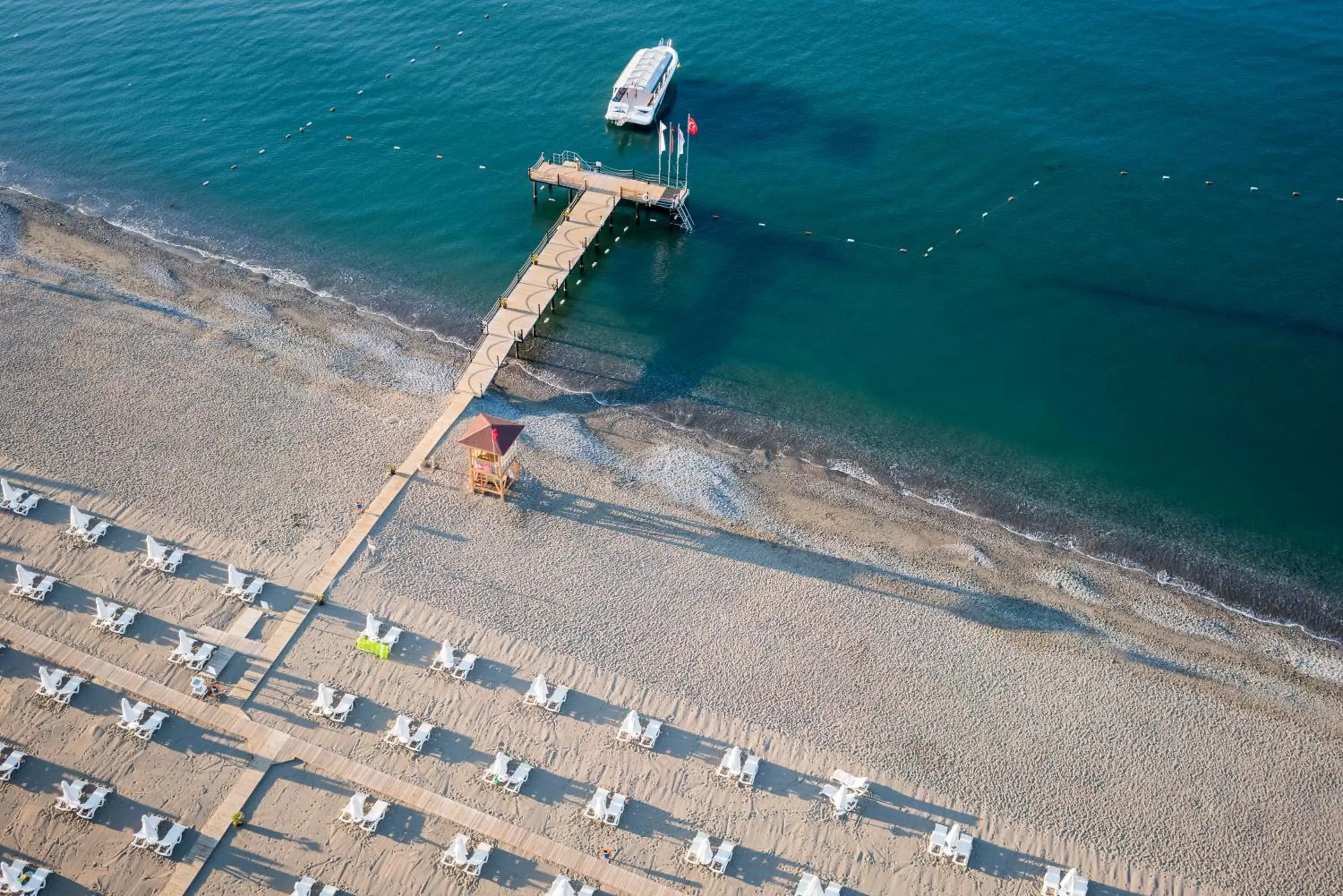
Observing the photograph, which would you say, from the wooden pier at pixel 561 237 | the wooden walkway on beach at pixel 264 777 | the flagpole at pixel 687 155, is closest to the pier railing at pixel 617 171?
the wooden pier at pixel 561 237

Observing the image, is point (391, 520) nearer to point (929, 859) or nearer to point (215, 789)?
point (215, 789)

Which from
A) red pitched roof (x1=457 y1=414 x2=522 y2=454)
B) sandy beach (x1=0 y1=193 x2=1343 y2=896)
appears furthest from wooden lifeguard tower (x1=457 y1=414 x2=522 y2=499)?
sandy beach (x1=0 y1=193 x2=1343 y2=896)

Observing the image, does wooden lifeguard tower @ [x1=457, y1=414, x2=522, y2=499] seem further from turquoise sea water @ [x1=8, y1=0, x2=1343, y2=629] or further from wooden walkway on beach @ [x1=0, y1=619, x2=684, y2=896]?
wooden walkway on beach @ [x1=0, y1=619, x2=684, y2=896]

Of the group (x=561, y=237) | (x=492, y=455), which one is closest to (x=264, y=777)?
Answer: (x=492, y=455)

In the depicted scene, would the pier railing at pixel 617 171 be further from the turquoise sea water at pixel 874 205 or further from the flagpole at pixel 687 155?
the turquoise sea water at pixel 874 205

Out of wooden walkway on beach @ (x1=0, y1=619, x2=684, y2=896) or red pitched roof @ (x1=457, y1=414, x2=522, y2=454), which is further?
red pitched roof @ (x1=457, y1=414, x2=522, y2=454)
